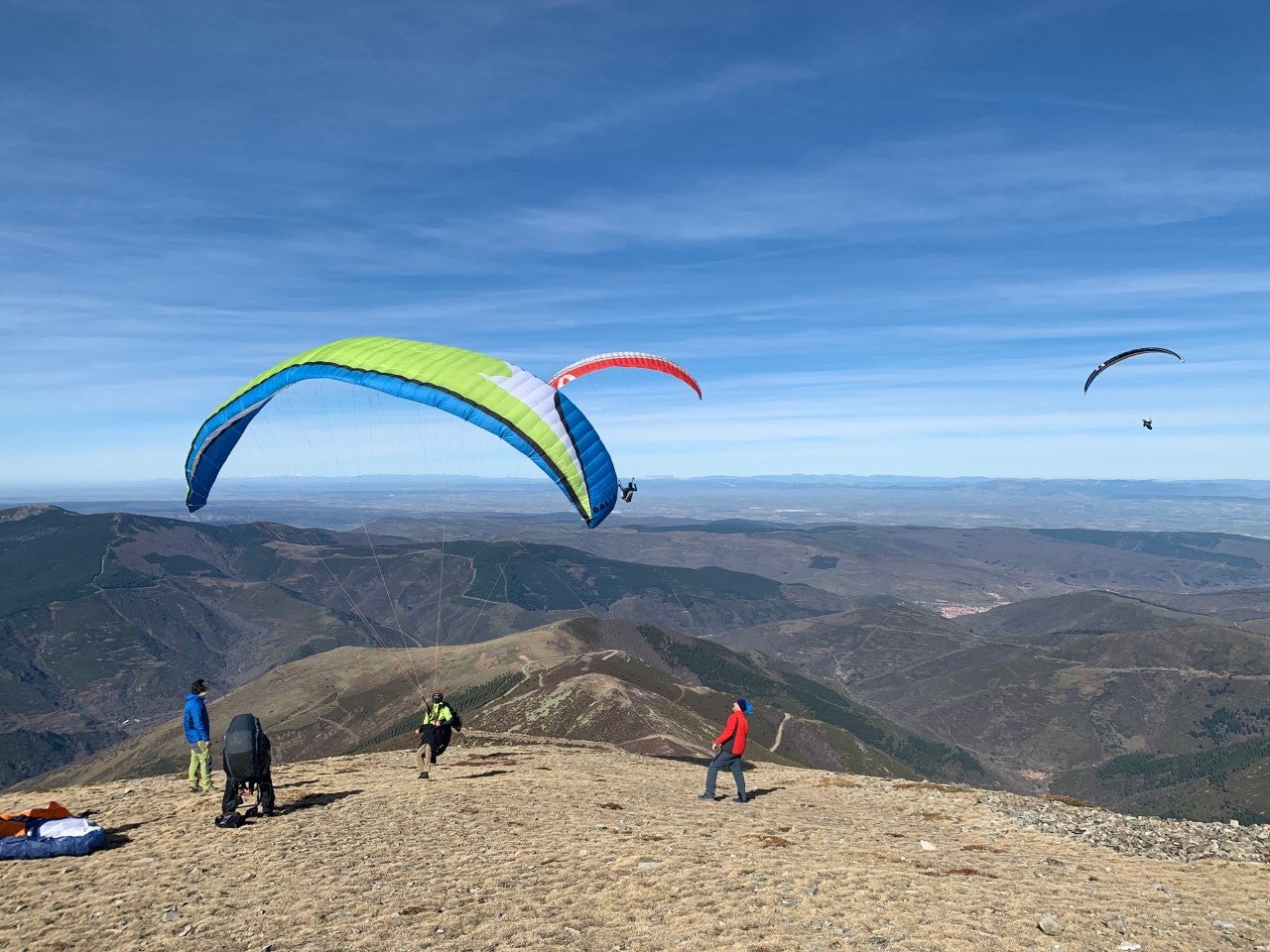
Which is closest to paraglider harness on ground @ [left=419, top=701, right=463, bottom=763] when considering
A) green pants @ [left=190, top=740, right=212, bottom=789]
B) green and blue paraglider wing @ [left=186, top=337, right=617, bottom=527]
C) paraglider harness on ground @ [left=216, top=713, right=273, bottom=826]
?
green pants @ [left=190, top=740, right=212, bottom=789]

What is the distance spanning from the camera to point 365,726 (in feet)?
599

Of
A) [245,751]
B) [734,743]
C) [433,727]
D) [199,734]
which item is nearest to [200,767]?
[199,734]

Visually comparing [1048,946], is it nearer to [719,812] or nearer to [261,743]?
[719,812]

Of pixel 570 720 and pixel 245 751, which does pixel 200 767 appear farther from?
pixel 570 720

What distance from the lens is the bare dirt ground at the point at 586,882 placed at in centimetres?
1194

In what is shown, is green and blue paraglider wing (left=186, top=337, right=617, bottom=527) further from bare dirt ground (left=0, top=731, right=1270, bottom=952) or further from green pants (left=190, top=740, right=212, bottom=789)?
green pants (left=190, top=740, right=212, bottom=789)

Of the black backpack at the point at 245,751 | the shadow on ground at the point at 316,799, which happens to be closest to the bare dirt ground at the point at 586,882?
the shadow on ground at the point at 316,799

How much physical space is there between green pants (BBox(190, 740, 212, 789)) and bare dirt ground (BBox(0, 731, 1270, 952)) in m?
0.79

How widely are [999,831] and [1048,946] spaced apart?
1052 centimetres

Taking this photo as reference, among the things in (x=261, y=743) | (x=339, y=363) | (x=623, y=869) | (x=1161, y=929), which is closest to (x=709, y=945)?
(x=623, y=869)

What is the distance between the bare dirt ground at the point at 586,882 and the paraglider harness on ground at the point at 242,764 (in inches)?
22.5

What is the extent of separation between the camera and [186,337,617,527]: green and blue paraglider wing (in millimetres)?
23328

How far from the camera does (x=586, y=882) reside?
14.2m

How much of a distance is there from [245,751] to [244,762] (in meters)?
0.29
